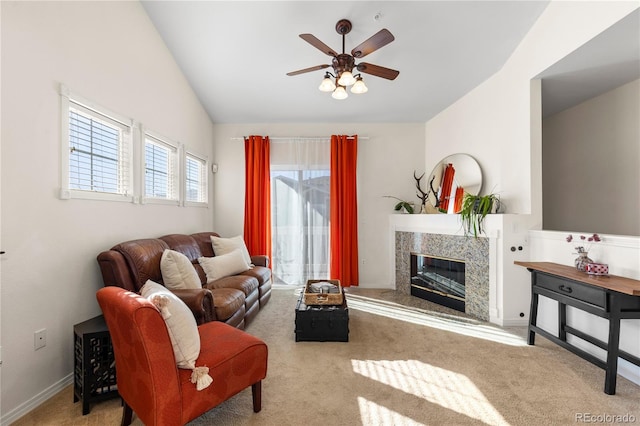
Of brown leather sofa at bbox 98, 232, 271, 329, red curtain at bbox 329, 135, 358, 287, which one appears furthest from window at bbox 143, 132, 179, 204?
red curtain at bbox 329, 135, 358, 287

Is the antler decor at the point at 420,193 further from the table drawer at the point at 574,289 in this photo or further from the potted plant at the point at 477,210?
the table drawer at the point at 574,289

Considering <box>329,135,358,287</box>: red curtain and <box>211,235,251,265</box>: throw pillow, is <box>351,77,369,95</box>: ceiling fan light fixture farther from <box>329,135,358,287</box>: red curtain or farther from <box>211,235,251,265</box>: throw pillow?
<box>211,235,251,265</box>: throw pillow

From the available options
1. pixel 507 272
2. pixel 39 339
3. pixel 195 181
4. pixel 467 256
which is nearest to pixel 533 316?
pixel 507 272

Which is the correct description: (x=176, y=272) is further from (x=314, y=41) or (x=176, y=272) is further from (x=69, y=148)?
(x=314, y=41)

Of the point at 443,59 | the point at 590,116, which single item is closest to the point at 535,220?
the point at 590,116

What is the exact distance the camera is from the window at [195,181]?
12.6 ft

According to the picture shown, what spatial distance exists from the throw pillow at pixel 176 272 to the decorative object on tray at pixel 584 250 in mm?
3229

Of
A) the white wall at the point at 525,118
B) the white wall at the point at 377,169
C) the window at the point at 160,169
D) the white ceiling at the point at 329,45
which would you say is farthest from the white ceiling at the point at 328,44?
the window at the point at 160,169

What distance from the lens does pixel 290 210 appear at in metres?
4.45

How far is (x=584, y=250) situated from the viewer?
2244mm

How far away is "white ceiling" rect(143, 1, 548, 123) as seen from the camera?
2654 mm

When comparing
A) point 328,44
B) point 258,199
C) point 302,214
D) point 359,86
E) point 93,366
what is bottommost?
point 93,366

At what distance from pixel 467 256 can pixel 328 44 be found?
2969mm

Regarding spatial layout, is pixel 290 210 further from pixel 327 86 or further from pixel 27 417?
pixel 27 417
